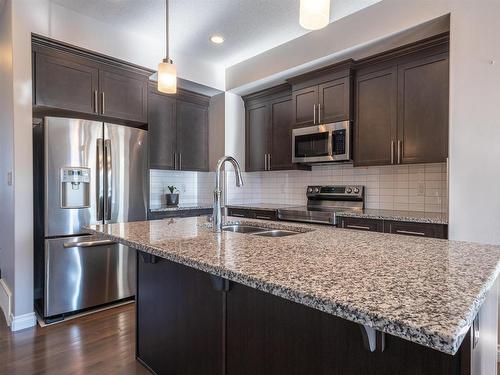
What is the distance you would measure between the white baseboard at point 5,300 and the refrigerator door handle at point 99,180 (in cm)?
95

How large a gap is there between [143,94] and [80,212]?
1.48 meters

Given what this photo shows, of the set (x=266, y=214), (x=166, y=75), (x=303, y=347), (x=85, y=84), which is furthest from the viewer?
(x=266, y=214)

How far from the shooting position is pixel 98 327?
2.57m

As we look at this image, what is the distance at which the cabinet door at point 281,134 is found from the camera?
3.91 metres

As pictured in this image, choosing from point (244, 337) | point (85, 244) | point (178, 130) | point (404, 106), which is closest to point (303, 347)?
point (244, 337)

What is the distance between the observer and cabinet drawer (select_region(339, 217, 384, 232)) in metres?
2.70

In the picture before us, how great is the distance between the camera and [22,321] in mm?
2541

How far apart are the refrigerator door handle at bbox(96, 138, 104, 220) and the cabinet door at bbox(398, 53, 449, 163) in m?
2.78

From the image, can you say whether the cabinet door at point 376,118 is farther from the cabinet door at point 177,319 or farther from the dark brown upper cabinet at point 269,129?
the cabinet door at point 177,319

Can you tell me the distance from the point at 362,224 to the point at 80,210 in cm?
252

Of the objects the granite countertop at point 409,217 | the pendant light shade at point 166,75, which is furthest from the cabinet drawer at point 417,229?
the pendant light shade at point 166,75

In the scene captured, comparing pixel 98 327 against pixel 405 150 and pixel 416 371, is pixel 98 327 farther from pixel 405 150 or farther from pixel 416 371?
pixel 405 150

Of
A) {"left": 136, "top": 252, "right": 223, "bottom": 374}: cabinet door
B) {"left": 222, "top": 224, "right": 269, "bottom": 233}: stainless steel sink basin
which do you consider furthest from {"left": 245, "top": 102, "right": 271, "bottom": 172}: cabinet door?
{"left": 136, "top": 252, "right": 223, "bottom": 374}: cabinet door

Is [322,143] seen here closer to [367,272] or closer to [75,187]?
[75,187]
